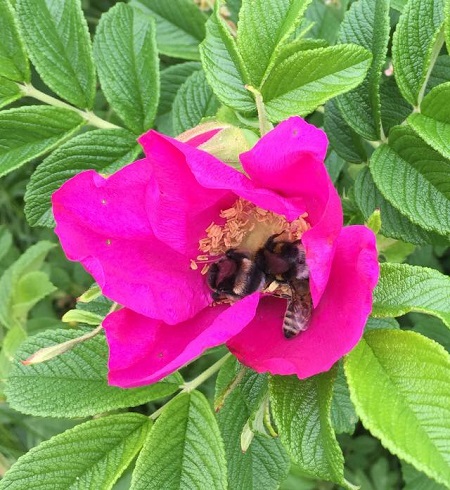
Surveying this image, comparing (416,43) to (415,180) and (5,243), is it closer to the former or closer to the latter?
(415,180)

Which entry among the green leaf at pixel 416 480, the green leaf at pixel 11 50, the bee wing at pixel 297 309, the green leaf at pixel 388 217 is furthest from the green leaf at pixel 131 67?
the green leaf at pixel 416 480

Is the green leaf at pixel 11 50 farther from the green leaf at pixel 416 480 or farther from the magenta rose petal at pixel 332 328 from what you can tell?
the green leaf at pixel 416 480

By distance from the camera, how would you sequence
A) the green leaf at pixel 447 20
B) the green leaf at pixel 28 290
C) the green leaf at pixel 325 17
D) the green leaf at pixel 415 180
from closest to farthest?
1. the green leaf at pixel 447 20
2. the green leaf at pixel 415 180
3. the green leaf at pixel 325 17
4. the green leaf at pixel 28 290

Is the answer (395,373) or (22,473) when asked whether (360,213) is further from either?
(22,473)

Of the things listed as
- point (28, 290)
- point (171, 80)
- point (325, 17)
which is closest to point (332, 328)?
point (325, 17)

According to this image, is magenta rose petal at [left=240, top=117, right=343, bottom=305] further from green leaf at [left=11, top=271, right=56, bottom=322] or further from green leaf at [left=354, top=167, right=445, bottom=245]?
green leaf at [left=11, top=271, right=56, bottom=322]
